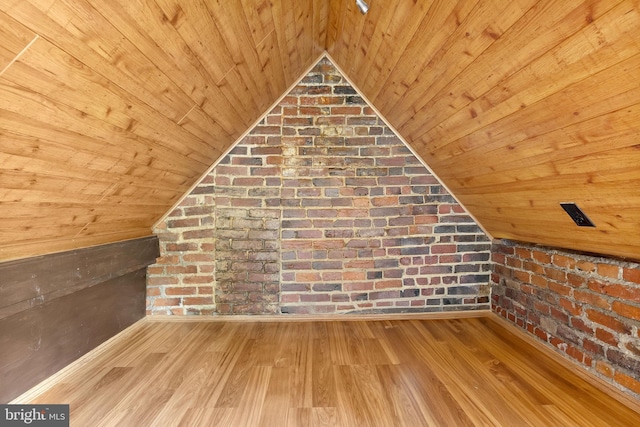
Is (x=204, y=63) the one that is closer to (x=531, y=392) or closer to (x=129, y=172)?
(x=129, y=172)

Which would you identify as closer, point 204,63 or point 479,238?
point 204,63

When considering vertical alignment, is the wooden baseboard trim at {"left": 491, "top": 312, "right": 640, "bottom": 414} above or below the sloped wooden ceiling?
below

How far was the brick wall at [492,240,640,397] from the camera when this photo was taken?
1731 mm

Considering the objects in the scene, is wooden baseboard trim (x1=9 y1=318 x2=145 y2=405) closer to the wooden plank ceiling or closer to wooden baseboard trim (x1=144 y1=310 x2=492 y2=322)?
wooden baseboard trim (x1=144 y1=310 x2=492 y2=322)

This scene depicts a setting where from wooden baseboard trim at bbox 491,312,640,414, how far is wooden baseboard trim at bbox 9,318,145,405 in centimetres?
278

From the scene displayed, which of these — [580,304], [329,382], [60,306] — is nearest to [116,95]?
[60,306]

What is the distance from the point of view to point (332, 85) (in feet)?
9.07

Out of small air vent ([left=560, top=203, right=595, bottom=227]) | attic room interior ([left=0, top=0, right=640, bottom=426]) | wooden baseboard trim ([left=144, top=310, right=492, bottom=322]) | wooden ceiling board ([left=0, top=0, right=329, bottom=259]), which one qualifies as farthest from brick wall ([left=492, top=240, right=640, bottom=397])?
wooden ceiling board ([left=0, top=0, right=329, bottom=259])

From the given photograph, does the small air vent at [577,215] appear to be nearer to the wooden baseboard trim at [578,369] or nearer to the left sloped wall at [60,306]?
the wooden baseboard trim at [578,369]

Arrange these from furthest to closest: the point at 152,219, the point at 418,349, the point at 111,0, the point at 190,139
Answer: the point at 152,219, the point at 418,349, the point at 190,139, the point at 111,0

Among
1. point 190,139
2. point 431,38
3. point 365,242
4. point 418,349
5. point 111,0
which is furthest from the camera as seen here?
point 365,242

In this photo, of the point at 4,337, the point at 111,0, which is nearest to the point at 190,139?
the point at 111,0

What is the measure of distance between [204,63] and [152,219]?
1.52m

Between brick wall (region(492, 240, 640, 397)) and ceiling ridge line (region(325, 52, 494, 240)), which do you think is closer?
brick wall (region(492, 240, 640, 397))
